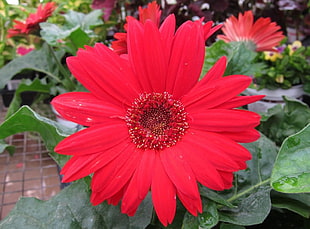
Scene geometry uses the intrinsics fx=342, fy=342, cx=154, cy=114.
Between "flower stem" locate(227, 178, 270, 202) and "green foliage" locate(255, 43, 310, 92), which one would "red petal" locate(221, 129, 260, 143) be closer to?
"flower stem" locate(227, 178, 270, 202)

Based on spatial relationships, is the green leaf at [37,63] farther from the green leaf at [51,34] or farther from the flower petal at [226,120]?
the flower petal at [226,120]

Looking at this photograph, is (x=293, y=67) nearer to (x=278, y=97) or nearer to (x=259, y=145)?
(x=278, y=97)

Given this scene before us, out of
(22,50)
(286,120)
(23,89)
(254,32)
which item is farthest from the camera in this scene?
(22,50)

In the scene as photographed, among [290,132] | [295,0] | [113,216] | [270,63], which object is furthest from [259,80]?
[113,216]

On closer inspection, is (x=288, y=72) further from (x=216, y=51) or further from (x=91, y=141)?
(x=91, y=141)

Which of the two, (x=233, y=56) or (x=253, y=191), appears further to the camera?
(x=233, y=56)

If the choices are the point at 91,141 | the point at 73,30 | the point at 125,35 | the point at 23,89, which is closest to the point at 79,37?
the point at 73,30

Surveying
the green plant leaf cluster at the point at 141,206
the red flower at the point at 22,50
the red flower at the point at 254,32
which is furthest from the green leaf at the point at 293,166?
the red flower at the point at 22,50
